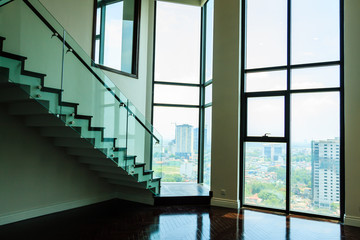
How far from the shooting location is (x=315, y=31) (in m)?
5.59

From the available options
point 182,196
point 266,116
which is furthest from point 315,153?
point 182,196

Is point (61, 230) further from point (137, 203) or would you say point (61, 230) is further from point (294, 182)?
point (294, 182)

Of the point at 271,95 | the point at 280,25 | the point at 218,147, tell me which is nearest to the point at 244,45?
the point at 280,25

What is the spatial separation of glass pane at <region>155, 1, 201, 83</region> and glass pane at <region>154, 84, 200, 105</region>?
0.22 metres

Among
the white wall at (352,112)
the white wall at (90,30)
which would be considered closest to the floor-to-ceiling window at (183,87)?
the white wall at (90,30)

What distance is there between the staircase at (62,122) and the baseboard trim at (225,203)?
1.33 metres

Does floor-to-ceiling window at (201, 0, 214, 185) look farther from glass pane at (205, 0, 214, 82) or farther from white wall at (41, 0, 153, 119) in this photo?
white wall at (41, 0, 153, 119)

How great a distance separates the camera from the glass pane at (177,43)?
24.4 ft

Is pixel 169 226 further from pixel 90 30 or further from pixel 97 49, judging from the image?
pixel 90 30

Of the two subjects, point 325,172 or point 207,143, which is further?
point 207,143

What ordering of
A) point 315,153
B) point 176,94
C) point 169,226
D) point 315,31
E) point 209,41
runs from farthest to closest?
point 176,94 < point 209,41 < point 315,31 < point 315,153 < point 169,226

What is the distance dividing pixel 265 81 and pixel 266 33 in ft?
3.61

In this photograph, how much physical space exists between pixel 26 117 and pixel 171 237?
315 centimetres

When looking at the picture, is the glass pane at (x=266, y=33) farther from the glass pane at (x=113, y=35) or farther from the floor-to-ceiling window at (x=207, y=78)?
the glass pane at (x=113, y=35)
